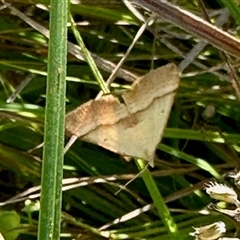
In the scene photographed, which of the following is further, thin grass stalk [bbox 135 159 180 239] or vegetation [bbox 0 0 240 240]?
vegetation [bbox 0 0 240 240]

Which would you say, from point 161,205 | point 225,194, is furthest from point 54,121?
point 161,205

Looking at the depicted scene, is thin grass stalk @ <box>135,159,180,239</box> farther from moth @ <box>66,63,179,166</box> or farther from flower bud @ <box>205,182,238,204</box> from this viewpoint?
flower bud @ <box>205,182,238,204</box>

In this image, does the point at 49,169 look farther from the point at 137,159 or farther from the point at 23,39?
the point at 23,39

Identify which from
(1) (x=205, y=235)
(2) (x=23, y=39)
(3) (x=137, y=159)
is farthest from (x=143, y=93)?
(2) (x=23, y=39)

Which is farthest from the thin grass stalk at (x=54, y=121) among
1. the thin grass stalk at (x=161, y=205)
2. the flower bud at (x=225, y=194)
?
the thin grass stalk at (x=161, y=205)

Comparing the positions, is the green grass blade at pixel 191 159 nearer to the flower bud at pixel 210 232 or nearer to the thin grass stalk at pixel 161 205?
the thin grass stalk at pixel 161 205

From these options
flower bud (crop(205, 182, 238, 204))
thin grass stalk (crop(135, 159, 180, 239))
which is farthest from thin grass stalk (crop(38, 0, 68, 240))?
thin grass stalk (crop(135, 159, 180, 239))
